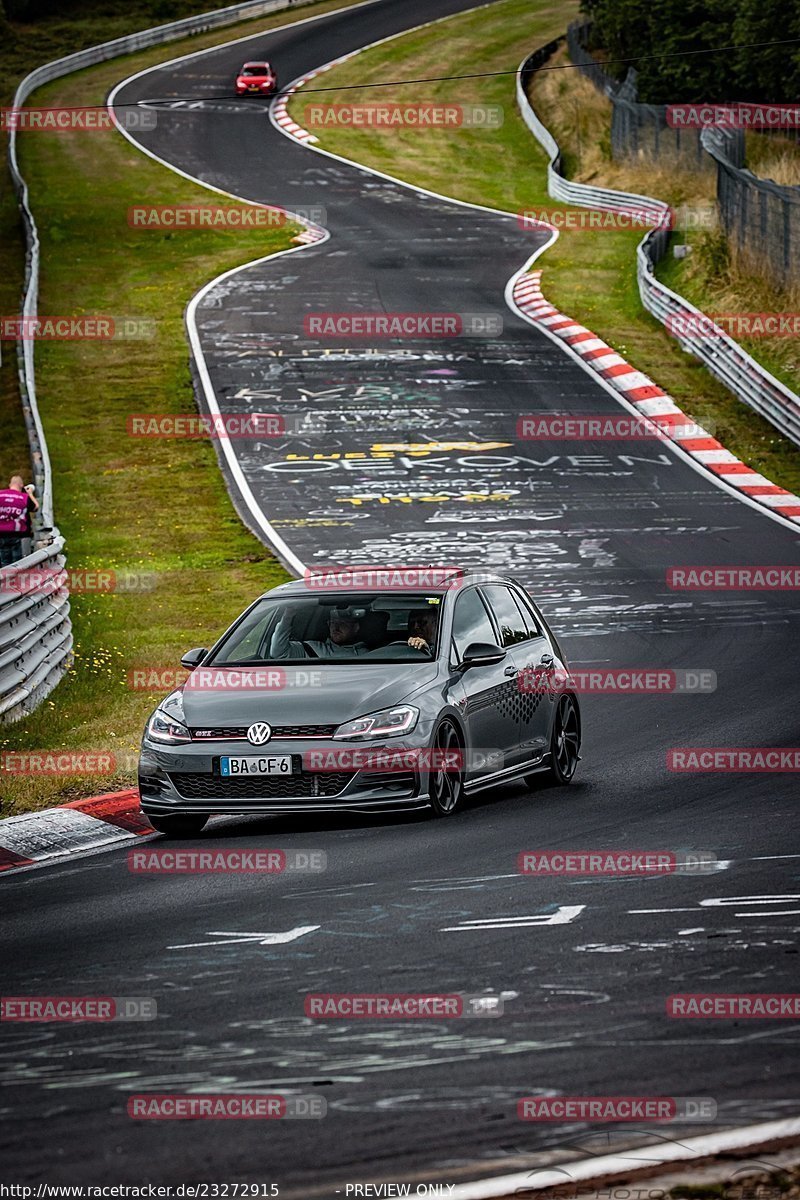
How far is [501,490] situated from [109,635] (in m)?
9.40

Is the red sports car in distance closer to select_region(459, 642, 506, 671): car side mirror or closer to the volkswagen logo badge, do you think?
select_region(459, 642, 506, 671): car side mirror

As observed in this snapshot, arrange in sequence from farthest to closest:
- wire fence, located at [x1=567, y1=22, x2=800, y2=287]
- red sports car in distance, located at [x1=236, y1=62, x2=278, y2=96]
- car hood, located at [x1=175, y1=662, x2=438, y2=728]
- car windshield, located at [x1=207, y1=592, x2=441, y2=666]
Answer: red sports car in distance, located at [x1=236, y1=62, x2=278, y2=96] → wire fence, located at [x1=567, y1=22, x2=800, y2=287] → car windshield, located at [x1=207, y1=592, x2=441, y2=666] → car hood, located at [x1=175, y1=662, x2=438, y2=728]

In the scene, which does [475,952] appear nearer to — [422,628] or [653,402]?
[422,628]

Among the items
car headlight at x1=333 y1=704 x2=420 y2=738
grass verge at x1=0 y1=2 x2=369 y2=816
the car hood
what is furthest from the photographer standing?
car headlight at x1=333 y1=704 x2=420 y2=738

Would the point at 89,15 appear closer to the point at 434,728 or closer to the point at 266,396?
the point at 266,396

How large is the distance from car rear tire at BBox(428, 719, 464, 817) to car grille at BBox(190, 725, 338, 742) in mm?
677

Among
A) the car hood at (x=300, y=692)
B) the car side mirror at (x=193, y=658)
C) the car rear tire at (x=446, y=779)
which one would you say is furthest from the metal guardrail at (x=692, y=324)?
the car hood at (x=300, y=692)

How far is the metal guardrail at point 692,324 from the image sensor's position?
30641 millimetres

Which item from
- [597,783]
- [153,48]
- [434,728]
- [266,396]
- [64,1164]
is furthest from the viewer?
[153,48]

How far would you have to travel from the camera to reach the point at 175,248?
1940 inches

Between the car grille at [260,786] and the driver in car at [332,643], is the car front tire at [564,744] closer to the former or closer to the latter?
the driver in car at [332,643]

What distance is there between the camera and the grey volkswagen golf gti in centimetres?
1107

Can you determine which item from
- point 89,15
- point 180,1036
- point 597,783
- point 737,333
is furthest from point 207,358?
point 89,15

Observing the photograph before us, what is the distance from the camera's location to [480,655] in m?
12.1
